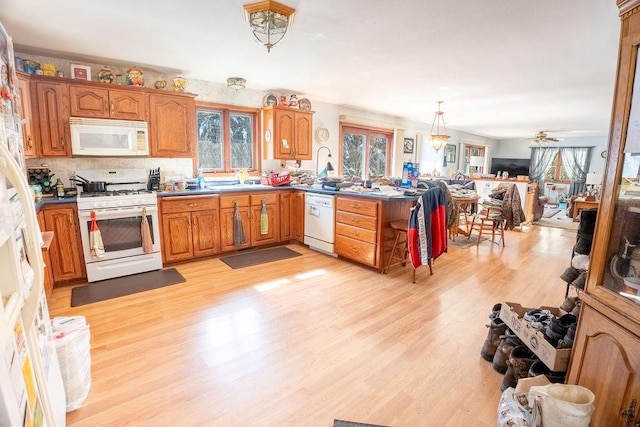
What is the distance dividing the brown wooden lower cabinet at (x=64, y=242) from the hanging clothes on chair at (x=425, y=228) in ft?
10.9

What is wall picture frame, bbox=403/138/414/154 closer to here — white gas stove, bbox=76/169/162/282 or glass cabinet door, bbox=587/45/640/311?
white gas stove, bbox=76/169/162/282

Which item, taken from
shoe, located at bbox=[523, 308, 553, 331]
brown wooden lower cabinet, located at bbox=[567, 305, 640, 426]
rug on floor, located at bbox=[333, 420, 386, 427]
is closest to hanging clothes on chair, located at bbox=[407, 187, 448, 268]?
shoe, located at bbox=[523, 308, 553, 331]

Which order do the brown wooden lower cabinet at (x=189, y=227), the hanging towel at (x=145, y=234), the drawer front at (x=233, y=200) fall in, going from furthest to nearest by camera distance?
1. the drawer front at (x=233, y=200)
2. the brown wooden lower cabinet at (x=189, y=227)
3. the hanging towel at (x=145, y=234)

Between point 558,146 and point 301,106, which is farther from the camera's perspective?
point 558,146

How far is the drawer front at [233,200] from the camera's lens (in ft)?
13.1

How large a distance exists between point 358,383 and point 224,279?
1.99 meters

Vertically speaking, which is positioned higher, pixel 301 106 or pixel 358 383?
pixel 301 106

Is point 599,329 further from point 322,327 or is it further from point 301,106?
point 301,106

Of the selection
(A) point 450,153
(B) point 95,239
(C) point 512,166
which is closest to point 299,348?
(B) point 95,239

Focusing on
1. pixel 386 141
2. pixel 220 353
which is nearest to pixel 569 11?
pixel 220 353

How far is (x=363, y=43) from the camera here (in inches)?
111

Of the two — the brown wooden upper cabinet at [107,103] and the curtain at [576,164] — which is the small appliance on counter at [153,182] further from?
the curtain at [576,164]

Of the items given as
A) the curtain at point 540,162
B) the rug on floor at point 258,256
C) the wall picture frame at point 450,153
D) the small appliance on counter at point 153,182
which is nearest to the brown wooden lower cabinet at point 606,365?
the rug on floor at point 258,256

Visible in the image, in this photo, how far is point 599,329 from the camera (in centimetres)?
130
